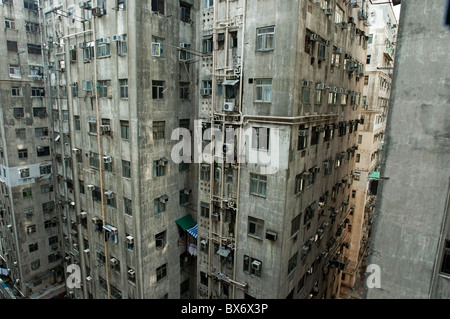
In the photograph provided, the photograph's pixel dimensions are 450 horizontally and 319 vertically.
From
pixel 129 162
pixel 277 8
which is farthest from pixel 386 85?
pixel 129 162

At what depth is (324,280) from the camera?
81.9 feet

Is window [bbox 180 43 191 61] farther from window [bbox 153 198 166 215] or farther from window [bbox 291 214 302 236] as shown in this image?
window [bbox 291 214 302 236]

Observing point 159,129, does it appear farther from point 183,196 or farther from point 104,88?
point 183,196

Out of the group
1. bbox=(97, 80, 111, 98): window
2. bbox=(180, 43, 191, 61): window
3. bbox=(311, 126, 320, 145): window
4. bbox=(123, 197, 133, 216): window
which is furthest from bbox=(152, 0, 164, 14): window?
bbox=(123, 197, 133, 216): window

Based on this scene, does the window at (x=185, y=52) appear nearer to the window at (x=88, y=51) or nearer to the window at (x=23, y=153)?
the window at (x=88, y=51)

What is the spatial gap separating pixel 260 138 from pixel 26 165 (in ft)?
84.9

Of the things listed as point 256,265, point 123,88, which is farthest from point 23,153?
point 256,265

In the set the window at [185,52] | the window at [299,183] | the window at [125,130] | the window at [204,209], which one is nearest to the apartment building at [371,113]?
the window at [299,183]

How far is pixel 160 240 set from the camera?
19312 mm

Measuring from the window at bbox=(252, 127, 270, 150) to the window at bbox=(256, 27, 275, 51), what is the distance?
399 cm

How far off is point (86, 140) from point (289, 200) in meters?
15.1

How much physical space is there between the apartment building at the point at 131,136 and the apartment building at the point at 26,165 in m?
6.24

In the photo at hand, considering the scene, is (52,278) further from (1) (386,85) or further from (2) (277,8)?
(1) (386,85)

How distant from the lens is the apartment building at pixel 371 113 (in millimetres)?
31859
